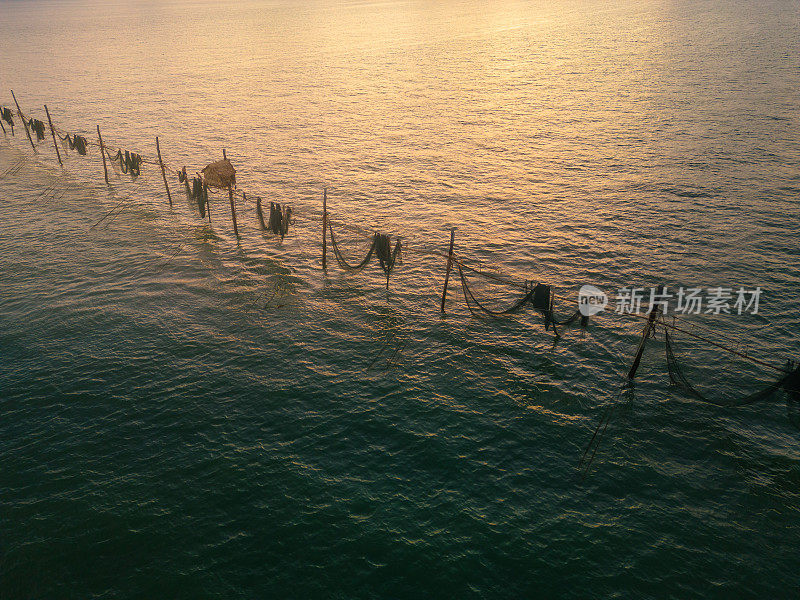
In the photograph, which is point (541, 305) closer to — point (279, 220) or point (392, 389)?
point (392, 389)

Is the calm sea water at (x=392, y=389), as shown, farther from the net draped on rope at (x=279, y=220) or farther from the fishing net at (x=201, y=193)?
the fishing net at (x=201, y=193)

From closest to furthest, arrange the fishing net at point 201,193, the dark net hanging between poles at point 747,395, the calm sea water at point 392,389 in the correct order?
the calm sea water at point 392,389 < the dark net hanging between poles at point 747,395 < the fishing net at point 201,193

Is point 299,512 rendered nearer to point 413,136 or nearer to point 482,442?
point 482,442

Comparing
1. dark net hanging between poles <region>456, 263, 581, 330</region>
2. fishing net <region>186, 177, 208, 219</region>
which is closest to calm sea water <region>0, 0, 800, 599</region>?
dark net hanging between poles <region>456, 263, 581, 330</region>

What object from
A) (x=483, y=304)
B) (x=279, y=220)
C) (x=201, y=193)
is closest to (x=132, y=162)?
(x=201, y=193)

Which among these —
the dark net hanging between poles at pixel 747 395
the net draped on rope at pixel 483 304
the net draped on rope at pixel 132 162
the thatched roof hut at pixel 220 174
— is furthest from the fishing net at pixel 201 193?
the dark net hanging between poles at pixel 747 395

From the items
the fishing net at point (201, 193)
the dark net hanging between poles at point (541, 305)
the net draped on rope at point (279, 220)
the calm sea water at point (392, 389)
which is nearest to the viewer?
the calm sea water at point (392, 389)

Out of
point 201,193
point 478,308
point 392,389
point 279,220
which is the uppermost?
point 201,193
